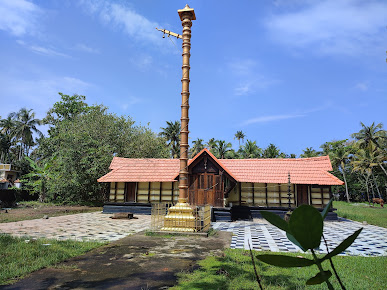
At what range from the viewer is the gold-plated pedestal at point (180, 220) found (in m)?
11.5

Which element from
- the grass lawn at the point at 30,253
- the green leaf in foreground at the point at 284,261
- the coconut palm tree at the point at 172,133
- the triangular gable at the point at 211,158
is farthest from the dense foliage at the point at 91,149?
the green leaf in foreground at the point at 284,261

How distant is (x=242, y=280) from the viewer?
560 centimetres

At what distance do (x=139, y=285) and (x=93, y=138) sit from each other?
23.0 m

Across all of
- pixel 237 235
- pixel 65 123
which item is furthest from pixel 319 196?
pixel 65 123

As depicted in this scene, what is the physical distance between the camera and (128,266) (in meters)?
6.54

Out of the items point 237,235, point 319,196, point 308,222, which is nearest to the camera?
point 308,222

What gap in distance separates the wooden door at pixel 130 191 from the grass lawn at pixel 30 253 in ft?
37.2

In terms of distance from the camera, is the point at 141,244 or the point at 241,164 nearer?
the point at 141,244

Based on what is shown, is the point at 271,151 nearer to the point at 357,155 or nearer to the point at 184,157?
the point at 357,155

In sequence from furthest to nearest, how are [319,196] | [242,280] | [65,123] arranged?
[65,123] → [319,196] → [242,280]

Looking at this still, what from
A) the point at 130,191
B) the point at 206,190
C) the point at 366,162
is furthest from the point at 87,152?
the point at 366,162

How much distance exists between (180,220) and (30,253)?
5.86 metres

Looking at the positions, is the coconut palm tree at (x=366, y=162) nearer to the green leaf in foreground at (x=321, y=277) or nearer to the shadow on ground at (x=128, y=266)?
the shadow on ground at (x=128, y=266)

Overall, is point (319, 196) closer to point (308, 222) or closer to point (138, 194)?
point (138, 194)
